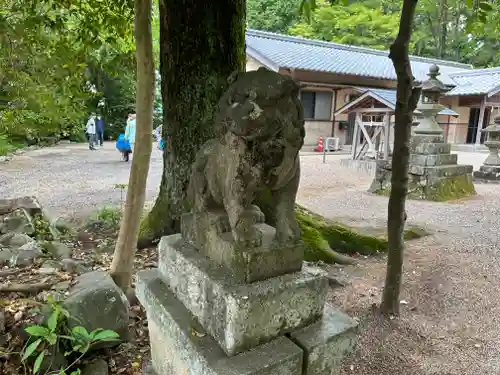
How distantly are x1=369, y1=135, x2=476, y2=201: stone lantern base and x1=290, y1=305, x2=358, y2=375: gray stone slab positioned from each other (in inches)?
273

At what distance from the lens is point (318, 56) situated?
648 inches

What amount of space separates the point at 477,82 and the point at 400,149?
20532mm

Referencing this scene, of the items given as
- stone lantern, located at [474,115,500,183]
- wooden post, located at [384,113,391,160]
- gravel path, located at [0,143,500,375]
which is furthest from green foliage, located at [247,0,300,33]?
gravel path, located at [0,143,500,375]

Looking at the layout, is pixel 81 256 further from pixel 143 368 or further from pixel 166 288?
pixel 166 288

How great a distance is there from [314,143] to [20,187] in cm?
1240

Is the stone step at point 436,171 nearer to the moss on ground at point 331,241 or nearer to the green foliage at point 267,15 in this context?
the moss on ground at point 331,241

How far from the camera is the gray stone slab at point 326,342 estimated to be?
150 centimetres

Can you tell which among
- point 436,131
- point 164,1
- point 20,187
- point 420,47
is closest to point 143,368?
point 164,1

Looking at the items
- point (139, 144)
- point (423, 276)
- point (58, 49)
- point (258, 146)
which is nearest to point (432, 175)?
point (423, 276)

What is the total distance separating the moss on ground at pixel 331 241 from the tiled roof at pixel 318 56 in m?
11.0

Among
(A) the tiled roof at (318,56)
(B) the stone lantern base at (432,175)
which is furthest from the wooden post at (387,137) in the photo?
(A) the tiled roof at (318,56)

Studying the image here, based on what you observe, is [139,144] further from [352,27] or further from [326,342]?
[352,27]

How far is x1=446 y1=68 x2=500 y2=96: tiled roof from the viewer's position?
18062 millimetres

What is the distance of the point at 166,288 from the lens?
6.32 ft
